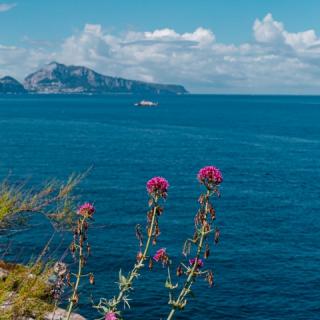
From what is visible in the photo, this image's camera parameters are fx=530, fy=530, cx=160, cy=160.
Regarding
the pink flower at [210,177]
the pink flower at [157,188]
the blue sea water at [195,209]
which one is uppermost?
the pink flower at [210,177]

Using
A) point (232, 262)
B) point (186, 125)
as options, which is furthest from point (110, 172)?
point (186, 125)

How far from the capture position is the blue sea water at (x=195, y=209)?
137 feet

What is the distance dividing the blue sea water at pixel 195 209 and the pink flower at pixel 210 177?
219 inches

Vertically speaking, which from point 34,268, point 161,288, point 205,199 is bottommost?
point 161,288

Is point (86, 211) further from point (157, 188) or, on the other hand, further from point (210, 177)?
point (210, 177)

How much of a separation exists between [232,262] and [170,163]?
51.3 metres

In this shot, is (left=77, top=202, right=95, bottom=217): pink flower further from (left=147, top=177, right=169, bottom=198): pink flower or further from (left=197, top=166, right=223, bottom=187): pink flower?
(left=197, top=166, right=223, bottom=187): pink flower

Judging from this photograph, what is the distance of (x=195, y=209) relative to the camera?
65.7 metres

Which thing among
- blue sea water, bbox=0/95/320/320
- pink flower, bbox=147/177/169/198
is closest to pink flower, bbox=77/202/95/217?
pink flower, bbox=147/177/169/198

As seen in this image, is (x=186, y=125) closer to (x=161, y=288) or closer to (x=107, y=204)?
(x=107, y=204)

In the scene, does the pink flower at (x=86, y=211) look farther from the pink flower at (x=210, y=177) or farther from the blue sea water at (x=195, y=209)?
the blue sea water at (x=195, y=209)

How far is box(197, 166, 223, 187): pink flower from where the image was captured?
9.88m

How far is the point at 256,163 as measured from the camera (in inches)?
4058

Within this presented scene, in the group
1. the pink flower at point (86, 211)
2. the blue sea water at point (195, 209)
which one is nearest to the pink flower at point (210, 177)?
the pink flower at point (86, 211)
